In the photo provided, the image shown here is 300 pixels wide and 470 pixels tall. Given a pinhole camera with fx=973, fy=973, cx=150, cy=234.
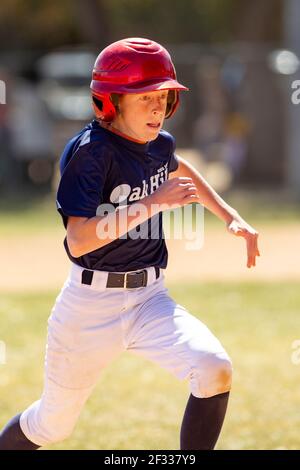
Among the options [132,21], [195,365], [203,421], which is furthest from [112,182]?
[132,21]

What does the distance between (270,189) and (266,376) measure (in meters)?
11.8

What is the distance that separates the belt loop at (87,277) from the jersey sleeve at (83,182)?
0.26 meters

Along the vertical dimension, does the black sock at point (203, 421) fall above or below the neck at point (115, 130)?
below

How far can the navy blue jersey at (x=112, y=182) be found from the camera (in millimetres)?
3658

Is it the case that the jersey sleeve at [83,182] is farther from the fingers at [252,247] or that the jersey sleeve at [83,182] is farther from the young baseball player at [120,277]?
the fingers at [252,247]

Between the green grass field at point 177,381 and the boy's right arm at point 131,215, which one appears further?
the green grass field at point 177,381

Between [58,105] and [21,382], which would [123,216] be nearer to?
[21,382]

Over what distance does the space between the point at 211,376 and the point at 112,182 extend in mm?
846

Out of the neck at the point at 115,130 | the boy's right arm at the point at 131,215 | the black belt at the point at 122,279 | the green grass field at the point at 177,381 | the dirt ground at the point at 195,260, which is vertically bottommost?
the dirt ground at the point at 195,260

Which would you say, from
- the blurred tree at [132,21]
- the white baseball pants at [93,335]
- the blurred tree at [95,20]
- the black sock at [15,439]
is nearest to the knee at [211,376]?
the white baseball pants at [93,335]

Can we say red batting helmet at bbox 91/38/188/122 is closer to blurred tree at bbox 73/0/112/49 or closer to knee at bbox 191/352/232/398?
knee at bbox 191/352/232/398

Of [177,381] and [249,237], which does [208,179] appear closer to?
[177,381]

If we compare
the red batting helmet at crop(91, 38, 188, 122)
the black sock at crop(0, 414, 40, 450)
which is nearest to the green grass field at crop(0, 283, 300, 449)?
the black sock at crop(0, 414, 40, 450)

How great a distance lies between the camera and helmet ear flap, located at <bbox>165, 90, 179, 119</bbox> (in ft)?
13.0
